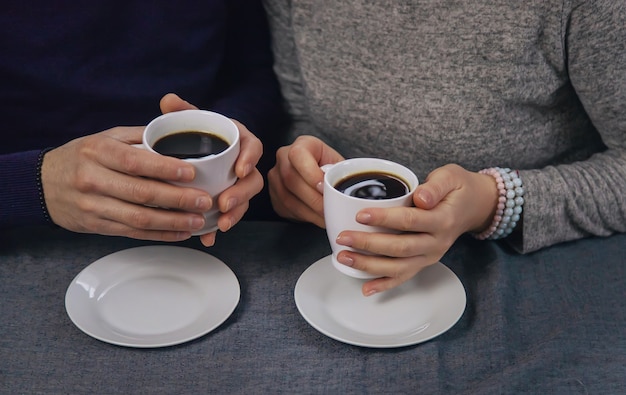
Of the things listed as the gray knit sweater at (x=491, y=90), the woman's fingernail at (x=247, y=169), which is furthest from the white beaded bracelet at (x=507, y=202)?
the woman's fingernail at (x=247, y=169)

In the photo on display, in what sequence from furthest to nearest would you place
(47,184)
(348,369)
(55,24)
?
1. (55,24)
2. (47,184)
3. (348,369)

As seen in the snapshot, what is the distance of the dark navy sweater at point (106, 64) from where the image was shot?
1172 mm

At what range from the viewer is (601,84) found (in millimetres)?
1072

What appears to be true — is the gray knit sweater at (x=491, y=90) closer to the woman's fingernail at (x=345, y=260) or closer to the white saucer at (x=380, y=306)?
the white saucer at (x=380, y=306)

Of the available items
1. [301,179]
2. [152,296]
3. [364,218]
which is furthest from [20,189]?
[364,218]

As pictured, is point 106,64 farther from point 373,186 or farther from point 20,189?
point 373,186

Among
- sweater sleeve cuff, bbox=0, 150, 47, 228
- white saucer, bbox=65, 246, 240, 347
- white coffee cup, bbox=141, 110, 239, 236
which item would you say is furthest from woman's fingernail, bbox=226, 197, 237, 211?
sweater sleeve cuff, bbox=0, 150, 47, 228

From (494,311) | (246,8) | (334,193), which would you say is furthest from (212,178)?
(246,8)

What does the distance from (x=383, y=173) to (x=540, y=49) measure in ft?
1.06

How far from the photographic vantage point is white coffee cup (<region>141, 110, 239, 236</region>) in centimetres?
92

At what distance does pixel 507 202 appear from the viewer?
109cm

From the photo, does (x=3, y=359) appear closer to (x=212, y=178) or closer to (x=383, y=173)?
(x=212, y=178)

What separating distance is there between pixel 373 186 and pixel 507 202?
0.24 m

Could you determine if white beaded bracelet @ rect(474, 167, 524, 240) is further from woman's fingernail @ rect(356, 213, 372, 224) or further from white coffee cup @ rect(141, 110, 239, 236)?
white coffee cup @ rect(141, 110, 239, 236)
